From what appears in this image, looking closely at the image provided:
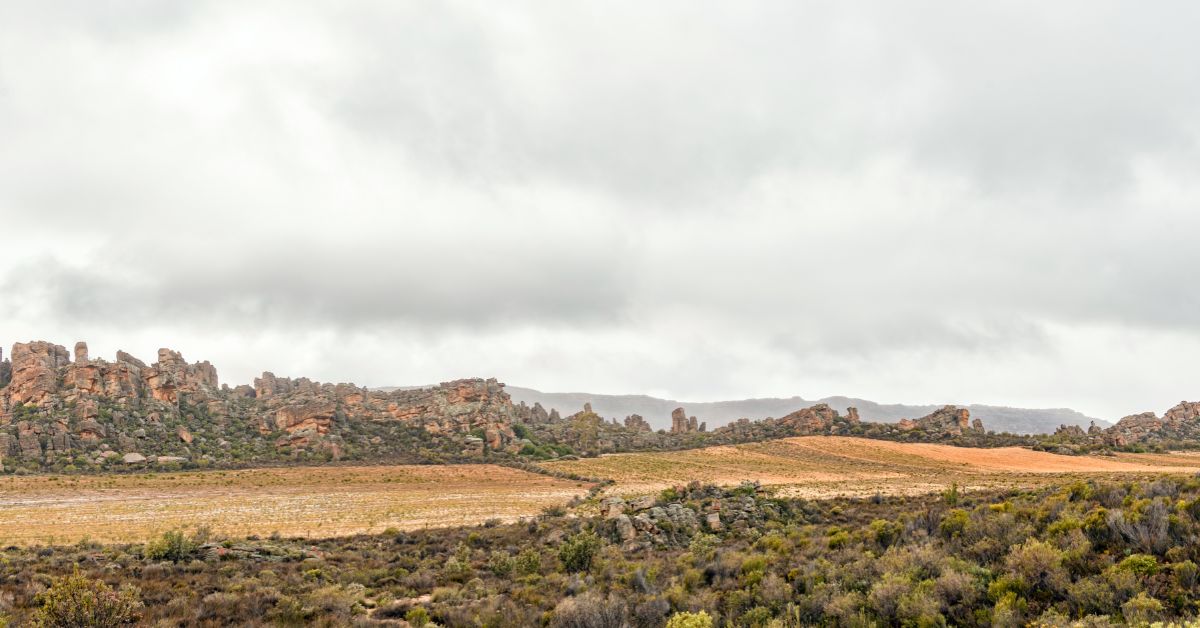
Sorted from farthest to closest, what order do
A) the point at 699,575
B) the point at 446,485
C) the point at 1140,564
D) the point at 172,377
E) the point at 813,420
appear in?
the point at 813,420
the point at 172,377
the point at 446,485
the point at 699,575
the point at 1140,564

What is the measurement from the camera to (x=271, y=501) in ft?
135

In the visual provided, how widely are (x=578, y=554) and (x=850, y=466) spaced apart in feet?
161

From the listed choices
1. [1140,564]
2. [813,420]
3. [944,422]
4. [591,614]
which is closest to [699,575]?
[591,614]

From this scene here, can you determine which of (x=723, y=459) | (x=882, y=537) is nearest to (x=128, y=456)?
(x=723, y=459)

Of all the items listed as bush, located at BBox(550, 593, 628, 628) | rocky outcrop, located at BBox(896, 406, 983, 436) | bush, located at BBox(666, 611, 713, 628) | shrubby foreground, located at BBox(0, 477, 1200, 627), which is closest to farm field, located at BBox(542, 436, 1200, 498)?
rocky outcrop, located at BBox(896, 406, 983, 436)

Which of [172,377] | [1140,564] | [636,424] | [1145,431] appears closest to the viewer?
[1140,564]

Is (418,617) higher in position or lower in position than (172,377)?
lower

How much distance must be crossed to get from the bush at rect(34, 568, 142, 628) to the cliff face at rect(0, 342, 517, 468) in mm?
65215

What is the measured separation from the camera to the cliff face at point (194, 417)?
216 feet

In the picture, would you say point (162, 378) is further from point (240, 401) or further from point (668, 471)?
point (668, 471)

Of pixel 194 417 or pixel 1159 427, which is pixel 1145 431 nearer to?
pixel 1159 427

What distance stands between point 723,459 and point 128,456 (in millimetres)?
68000

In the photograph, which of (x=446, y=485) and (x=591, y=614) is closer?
(x=591, y=614)

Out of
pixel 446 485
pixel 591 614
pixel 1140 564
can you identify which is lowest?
pixel 446 485
